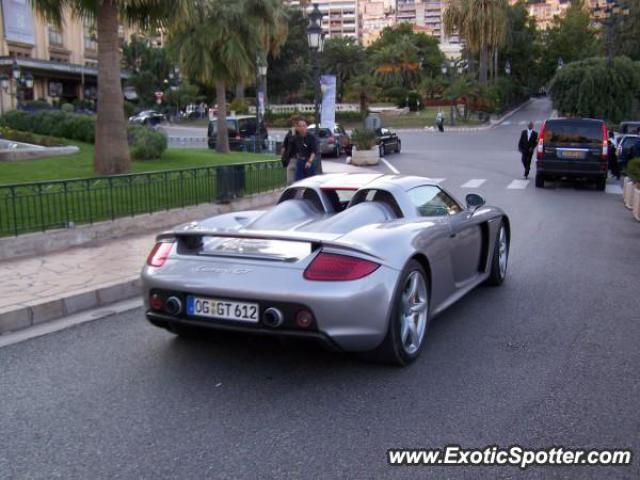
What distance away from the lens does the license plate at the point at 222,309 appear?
4.57 metres

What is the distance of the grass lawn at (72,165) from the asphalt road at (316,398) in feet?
31.5

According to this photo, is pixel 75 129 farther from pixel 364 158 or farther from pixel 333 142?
pixel 333 142

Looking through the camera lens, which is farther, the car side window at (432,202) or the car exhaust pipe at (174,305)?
the car side window at (432,202)

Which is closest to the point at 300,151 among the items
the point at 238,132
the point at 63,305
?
the point at 63,305

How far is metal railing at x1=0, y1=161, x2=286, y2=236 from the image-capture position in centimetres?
911

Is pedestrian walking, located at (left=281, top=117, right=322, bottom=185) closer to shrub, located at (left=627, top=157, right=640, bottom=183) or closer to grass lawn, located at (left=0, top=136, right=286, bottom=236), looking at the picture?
grass lawn, located at (left=0, top=136, right=286, bottom=236)

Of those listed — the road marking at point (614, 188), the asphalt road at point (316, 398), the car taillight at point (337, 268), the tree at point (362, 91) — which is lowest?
the road marking at point (614, 188)

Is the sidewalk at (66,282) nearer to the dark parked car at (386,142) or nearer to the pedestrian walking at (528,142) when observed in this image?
the pedestrian walking at (528,142)

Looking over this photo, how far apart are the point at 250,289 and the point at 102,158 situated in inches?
483

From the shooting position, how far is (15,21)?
3391 cm

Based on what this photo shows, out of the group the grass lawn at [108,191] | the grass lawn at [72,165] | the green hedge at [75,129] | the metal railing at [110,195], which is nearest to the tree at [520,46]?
the green hedge at [75,129]

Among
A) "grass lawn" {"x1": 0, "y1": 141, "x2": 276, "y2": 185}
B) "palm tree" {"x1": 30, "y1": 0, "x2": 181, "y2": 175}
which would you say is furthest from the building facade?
"palm tree" {"x1": 30, "y1": 0, "x2": 181, "y2": 175}

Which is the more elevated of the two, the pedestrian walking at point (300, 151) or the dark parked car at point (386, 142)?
the pedestrian walking at point (300, 151)

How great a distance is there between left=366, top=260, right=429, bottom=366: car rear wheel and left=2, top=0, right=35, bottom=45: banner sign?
3262 cm
